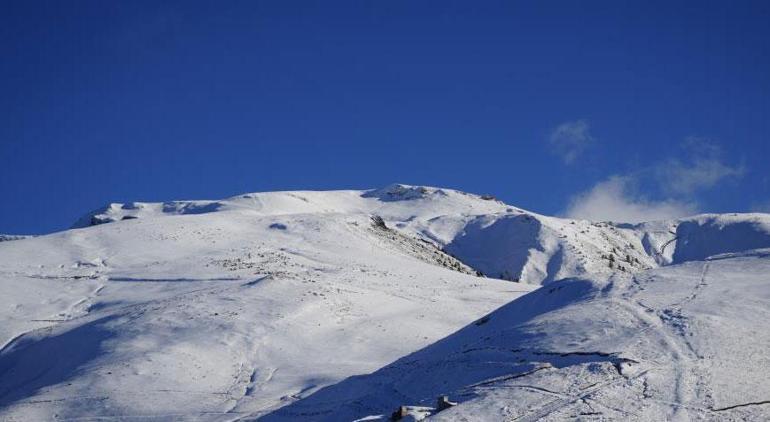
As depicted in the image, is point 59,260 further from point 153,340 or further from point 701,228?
point 701,228

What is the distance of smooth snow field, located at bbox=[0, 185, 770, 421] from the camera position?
1738 cm

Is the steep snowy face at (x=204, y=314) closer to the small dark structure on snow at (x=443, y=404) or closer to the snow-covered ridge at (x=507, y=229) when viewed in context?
the small dark structure on snow at (x=443, y=404)

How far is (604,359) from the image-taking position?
18266 millimetres

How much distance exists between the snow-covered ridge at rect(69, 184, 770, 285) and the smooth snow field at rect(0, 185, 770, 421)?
→ 15756 millimetres

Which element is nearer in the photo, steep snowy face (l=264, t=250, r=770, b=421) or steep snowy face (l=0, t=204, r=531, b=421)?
steep snowy face (l=264, t=250, r=770, b=421)

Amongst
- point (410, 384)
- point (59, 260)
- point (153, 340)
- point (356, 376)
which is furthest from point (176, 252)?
point (410, 384)

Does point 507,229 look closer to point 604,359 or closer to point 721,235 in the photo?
point 721,235

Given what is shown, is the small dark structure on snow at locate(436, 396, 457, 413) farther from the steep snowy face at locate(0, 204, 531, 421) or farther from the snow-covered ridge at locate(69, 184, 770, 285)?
the snow-covered ridge at locate(69, 184, 770, 285)

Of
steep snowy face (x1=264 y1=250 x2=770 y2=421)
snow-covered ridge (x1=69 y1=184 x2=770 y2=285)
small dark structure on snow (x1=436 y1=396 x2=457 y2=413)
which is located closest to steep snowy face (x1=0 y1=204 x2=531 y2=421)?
steep snowy face (x1=264 y1=250 x2=770 y2=421)

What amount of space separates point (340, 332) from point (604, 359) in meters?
15.8

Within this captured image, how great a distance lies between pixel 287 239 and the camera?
53781 mm

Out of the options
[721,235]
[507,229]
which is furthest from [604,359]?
[721,235]

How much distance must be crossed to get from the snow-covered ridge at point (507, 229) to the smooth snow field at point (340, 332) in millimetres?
15756

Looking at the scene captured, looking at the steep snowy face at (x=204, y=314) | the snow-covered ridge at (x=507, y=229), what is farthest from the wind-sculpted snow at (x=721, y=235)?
the steep snowy face at (x=204, y=314)
